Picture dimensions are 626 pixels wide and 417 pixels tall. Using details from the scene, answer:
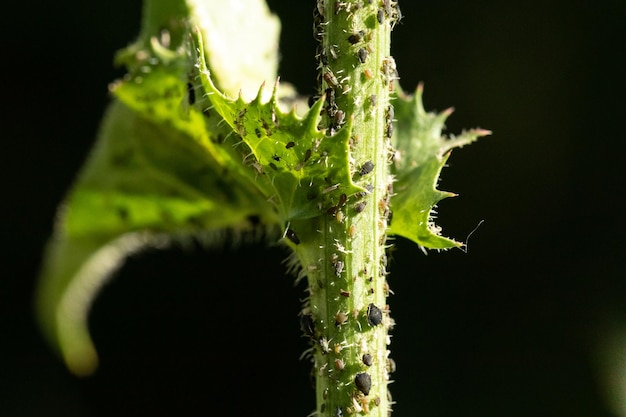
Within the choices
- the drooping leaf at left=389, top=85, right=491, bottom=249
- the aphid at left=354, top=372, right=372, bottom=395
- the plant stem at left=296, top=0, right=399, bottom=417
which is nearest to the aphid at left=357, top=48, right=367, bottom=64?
the plant stem at left=296, top=0, right=399, bottom=417

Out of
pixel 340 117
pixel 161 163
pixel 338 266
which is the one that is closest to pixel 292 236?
pixel 338 266

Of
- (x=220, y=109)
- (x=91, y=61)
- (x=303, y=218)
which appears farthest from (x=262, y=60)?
(x=91, y=61)

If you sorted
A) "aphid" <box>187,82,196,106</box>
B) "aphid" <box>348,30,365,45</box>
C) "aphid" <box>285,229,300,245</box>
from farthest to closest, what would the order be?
"aphid" <box>187,82,196,106</box> < "aphid" <box>285,229,300,245</box> < "aphid" <box>348,30,365,45</box>

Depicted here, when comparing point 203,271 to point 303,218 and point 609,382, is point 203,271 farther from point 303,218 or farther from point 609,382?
point 303,218

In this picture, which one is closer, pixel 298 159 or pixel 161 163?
pixel 298 159

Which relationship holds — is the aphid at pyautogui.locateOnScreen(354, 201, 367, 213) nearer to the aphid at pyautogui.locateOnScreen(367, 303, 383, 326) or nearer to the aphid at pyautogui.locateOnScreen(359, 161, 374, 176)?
the aphid at pyautogui.locateOnScreen(359, 161, 374, 176)

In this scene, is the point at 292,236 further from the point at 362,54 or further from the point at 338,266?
the point at 362,54
